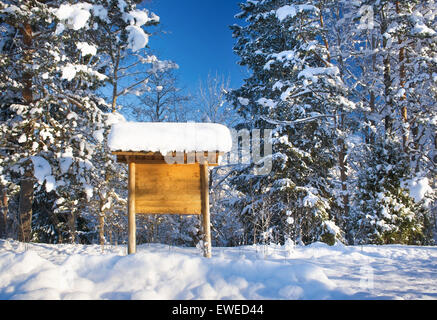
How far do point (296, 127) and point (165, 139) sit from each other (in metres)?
8.18

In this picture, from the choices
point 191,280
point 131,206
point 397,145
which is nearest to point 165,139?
point 131,206

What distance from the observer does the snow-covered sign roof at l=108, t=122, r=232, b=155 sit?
14.3 ft

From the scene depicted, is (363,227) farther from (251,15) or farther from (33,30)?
(33,30)

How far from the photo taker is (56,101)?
8.16 m

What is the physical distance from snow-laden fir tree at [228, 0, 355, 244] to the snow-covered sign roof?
5.97 metres

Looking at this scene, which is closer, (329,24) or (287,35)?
(287,35)

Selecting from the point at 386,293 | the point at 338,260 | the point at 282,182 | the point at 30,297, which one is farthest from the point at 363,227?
the point at 30,297

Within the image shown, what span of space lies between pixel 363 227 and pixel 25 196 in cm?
1121

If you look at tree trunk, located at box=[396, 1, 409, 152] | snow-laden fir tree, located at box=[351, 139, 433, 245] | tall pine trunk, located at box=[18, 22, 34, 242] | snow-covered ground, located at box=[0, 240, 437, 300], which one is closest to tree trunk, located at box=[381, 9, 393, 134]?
tree trunk, located at box=[396, 1, 409, 152]

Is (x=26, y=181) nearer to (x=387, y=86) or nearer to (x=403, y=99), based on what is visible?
(x=387, y=86)

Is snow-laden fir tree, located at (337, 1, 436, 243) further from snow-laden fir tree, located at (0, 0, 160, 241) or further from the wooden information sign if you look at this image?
snow-laden fir tree, located at (0, 0, 160, 241)

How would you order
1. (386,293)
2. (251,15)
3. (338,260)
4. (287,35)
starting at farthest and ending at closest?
1. (251,15)
2. (287,35)
3. (338,260)
4. (386,293)

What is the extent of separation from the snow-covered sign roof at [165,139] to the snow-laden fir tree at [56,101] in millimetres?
3776

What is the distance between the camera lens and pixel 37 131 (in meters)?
7.73
